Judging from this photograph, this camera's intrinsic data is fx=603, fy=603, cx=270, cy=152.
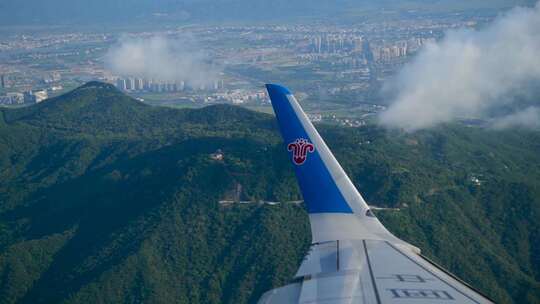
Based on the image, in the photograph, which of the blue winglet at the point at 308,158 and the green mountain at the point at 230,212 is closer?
the blue winglet at the point at 308,158

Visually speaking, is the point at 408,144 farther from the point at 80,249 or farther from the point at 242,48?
the point at 242,48

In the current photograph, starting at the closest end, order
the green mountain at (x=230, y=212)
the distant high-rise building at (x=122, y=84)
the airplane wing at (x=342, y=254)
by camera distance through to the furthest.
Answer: the airplane wing at (x=342, y=254)
the green mountain at (x=230, y=212)
the distant high-rise building at (x=122, y=84)

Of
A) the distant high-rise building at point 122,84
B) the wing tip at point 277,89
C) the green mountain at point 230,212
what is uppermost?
the wing tip at point 277,89

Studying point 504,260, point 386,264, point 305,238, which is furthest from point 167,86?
point 386,264

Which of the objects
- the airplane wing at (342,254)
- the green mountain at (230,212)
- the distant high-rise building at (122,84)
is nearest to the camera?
the airplane wing at (342,254)

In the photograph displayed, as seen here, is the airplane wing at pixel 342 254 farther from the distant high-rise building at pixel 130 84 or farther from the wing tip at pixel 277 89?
the distant high-rise building at pixel 130 84

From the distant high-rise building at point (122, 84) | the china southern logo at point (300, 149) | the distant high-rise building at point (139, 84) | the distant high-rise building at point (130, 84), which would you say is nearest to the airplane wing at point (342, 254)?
the china southern logo at point (300, 149)

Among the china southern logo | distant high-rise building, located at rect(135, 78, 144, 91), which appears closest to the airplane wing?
the china southern logo

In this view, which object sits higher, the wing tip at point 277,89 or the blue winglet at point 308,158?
the wing tip at point 277,89
